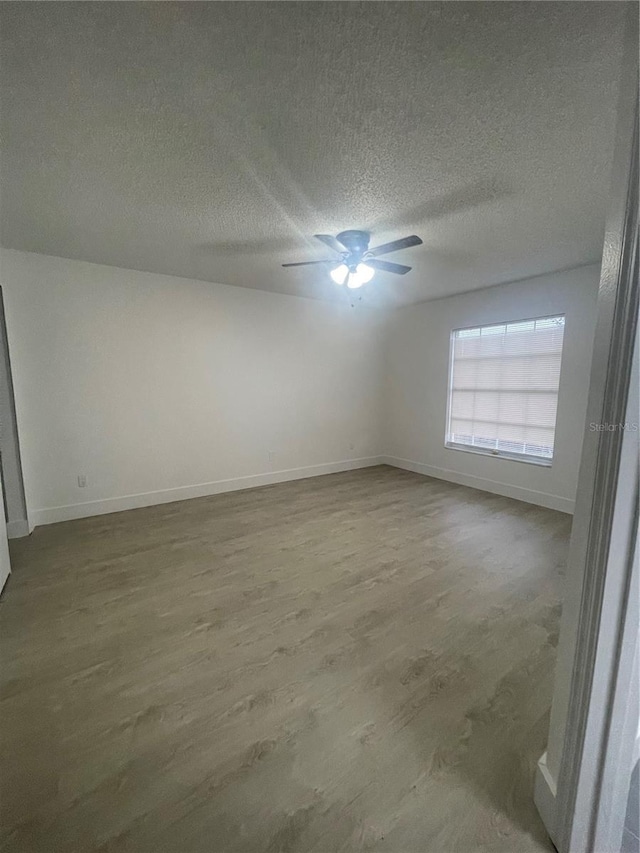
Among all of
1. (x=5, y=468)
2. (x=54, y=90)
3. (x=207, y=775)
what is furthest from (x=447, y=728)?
(x=5, y=468)

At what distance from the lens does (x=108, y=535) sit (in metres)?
3.27

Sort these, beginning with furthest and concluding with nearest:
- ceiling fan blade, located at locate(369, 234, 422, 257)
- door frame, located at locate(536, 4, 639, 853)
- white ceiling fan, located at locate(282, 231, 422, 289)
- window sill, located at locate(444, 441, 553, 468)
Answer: window sill, located at locate(444, 441, 553, 468), white ceiling fan, located at locate(282, 231, 422, 289), ceiling fan blade, located at locate(369, 234, 422, 257), door frame, located at locate(536, 4, 639, 853)

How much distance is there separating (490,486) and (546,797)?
3.75m

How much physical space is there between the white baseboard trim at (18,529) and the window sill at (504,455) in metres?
4.98

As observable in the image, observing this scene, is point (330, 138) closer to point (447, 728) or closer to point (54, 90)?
point (54, 90)

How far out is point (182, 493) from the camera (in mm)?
4270

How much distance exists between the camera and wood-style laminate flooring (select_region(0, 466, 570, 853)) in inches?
45.3

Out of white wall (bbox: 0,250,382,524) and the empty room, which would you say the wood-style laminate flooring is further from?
white wall (bbox: 0,250,382,524)

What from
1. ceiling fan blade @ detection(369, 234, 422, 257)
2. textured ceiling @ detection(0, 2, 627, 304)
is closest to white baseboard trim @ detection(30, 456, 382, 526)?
textured ceiling @ detection(0, 2, 627, 304)

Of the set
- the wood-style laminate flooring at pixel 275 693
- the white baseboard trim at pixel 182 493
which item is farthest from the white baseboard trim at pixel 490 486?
the wood-style laminate flooring at pixel 275 693

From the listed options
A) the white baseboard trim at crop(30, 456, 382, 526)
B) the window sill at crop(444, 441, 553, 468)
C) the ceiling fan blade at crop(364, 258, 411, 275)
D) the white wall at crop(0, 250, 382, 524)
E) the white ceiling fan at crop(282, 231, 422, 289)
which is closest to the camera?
the white ceiling fan at crop(282, 231, 422, 289)

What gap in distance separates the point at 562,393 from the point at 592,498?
3.50 meters

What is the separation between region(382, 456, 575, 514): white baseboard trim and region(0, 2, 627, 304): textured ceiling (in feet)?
8.77

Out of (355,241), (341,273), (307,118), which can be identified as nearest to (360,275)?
(341,273)
